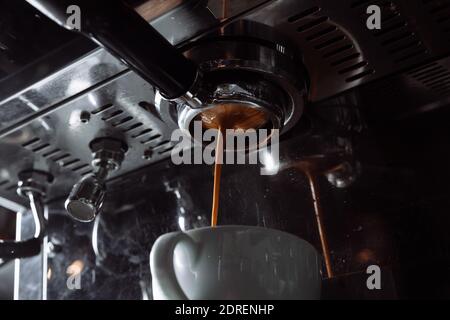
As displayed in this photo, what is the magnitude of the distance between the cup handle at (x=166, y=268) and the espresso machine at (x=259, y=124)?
129 mm

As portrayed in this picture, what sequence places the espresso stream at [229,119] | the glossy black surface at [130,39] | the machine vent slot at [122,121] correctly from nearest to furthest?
the glossy black surface at [130,39], the espresso stream at [229,119], the machine vent slot at [122,121]

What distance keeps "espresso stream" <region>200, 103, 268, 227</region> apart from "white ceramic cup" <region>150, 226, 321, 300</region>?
7 centimetres

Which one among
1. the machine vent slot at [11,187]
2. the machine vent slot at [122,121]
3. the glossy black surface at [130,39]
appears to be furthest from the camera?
the machine vent slot at [11,187]

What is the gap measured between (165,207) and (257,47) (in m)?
0.30

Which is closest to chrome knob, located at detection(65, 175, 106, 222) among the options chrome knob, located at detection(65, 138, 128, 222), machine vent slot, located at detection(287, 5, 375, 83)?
chrome knob, located at detection(65, 138, 128, 222)

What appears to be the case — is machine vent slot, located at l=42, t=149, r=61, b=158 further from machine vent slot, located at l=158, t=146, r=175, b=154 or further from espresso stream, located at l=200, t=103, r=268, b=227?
espresso stream, located at l=200, t=103, r=268, b=227

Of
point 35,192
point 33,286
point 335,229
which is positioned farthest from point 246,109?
point 33,286

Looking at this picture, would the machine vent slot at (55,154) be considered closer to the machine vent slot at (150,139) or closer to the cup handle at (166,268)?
the machine vent slot at (150,139)

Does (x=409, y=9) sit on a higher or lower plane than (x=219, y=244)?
higher

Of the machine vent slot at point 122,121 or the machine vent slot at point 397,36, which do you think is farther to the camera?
the machine vent slot at point 122,121

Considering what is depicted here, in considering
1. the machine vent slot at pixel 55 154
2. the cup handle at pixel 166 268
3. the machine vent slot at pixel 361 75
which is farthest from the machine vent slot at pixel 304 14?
the machine vent slot at pixel 55 154

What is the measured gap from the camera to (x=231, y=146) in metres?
0.67

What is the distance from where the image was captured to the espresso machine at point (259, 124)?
0.56m

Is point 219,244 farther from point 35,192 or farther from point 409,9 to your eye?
point 35,192
